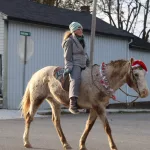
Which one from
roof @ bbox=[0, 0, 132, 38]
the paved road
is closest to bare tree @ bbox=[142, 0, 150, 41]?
roof @ bbox=[0, 0, 132, 38]

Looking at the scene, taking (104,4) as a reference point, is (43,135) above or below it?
below

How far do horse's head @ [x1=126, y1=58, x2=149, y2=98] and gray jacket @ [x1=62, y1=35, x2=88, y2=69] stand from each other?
1032 mm

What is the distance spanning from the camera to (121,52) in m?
27.4

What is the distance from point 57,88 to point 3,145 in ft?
6.01

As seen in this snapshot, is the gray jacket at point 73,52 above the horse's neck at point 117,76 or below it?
above

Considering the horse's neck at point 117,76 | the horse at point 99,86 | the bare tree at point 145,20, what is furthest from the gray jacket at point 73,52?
the bare tree at point 145,20

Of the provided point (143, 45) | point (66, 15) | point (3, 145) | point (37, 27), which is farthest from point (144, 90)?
point (143, 45)

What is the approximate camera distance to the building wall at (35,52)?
20562mm

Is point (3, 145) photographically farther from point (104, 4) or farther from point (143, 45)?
point (104, 4)

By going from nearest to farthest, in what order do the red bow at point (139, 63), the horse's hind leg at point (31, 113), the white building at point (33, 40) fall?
the red bow at point (139, 63)
the horse's hind leg at point (31, 113)
the white building at point (33, 40)

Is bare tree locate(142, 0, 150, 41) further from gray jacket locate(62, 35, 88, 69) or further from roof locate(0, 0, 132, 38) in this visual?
gray jacket locate(62, 35, 88, 69)

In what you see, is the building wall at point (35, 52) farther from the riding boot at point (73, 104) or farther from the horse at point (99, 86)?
the riding boot at point (73, 104)

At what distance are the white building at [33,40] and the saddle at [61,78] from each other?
30.2ft

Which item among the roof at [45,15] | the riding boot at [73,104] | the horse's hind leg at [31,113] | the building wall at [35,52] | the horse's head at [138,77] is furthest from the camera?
the roof at [45,15]
